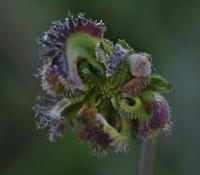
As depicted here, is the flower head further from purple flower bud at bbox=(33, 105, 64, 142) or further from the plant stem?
the plant stem

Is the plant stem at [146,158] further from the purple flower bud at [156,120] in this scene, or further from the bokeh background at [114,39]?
the bokeh background at [114,39]

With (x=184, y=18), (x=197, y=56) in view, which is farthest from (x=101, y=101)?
(x=184, y=18)

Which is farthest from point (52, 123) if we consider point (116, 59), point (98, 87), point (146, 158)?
point (146, 158)

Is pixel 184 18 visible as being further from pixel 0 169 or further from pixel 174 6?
pixel 0 169

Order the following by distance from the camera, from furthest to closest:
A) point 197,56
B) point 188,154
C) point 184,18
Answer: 1. point 184,18
2. point 197,56
3. point 188,154

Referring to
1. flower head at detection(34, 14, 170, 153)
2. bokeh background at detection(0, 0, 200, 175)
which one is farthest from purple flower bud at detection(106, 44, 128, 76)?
bokeh background at detection(0, 0, 200, 175)

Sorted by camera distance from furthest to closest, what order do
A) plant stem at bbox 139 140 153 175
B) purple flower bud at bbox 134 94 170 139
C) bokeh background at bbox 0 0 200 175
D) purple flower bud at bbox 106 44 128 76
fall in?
bokeh background at bbox 0 0 200 175 → plant stem at bbox 139 140 153 175 → purple flower bud at bbox 134 94 170 139 → purple flower bud at bbox 106 44 128 76

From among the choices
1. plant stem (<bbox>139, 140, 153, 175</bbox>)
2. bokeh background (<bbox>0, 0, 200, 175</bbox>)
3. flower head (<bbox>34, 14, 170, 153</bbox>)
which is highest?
bokeh background (<bbox>0, 0, 200, 175</bbox>)

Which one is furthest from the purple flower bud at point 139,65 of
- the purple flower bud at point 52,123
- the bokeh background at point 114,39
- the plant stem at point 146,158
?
the bokeh background at point 114,39
